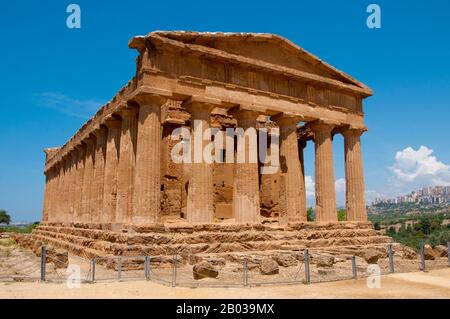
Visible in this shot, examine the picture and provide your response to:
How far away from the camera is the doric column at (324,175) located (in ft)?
72.5

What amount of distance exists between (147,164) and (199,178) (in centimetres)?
240

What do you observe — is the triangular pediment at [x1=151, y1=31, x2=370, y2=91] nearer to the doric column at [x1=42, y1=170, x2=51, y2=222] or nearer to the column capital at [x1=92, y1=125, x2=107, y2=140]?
the column capital at [x1=92, y1=125, x2=107, y2=140]

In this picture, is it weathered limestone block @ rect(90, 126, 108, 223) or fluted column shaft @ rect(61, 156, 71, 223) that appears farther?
fluted column shaft @ rect(61, 156, 71, 223)

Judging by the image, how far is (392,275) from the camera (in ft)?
41.8

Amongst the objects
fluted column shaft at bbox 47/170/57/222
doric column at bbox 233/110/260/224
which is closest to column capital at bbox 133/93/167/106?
doric column at bbox 233/110/260/224

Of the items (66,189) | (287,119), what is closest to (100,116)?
(287,119)

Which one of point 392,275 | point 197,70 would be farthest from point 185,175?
point 392,275

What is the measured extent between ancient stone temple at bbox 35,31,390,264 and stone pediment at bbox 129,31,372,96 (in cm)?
6

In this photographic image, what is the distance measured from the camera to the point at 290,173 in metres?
Result: 20.9

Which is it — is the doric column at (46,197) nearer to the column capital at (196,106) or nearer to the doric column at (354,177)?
the column capital at (196,106)

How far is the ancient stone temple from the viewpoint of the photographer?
16922 millimetres

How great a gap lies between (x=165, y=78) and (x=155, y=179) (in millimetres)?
4339

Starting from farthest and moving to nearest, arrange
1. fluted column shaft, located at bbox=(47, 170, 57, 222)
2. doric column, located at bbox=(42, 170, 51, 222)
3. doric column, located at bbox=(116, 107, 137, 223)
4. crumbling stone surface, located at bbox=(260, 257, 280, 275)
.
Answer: doric column, located at bbox=(42, 170, 51, 222) < fluted column shaft, located at bbox=(47, 170, 57, 222) < doric column, located at bbox=(116, 107, 137, 223) < crumbling stone surface, located at bbox=(260, 257, 280, 275)

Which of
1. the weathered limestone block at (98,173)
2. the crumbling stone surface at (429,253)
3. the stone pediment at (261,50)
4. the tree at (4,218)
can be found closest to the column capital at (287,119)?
the stone pediment at (261,50)
